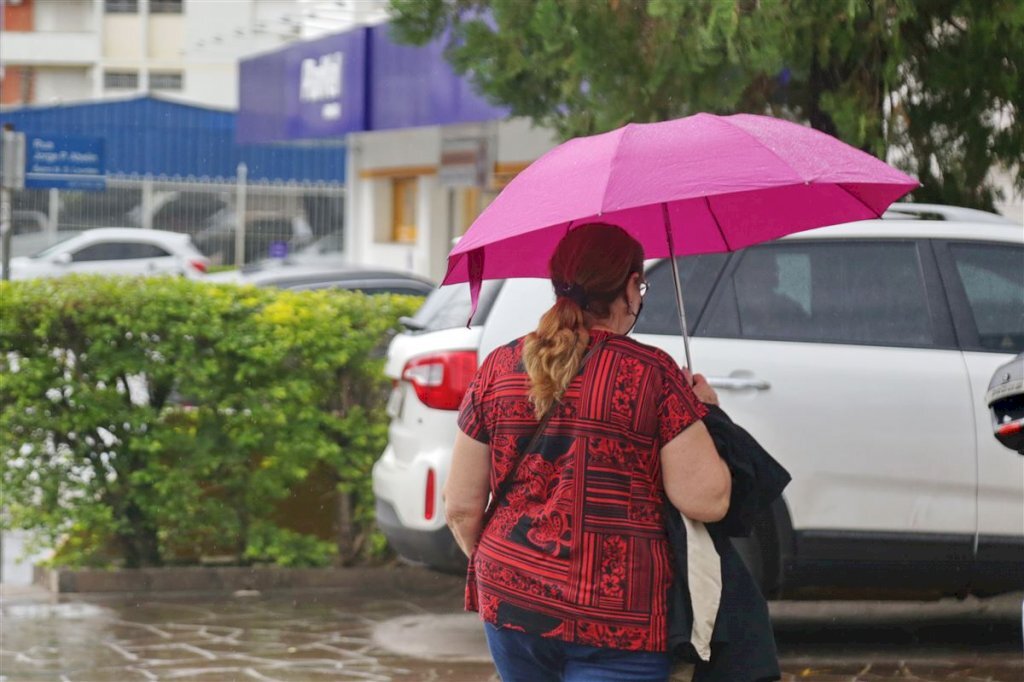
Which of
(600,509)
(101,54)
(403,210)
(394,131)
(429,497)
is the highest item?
(101,54)

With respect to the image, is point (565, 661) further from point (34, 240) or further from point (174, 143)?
point (34, 240)

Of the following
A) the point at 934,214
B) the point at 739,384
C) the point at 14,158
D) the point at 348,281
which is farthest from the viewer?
the point at 14,158

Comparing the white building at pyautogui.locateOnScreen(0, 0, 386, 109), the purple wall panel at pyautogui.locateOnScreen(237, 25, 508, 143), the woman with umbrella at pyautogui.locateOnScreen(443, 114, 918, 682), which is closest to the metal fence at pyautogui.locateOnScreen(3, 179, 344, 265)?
the purple wall panel at pyautogui.locateOnScreen(237, 25, 508, 143)

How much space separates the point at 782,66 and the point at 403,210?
18.4 m

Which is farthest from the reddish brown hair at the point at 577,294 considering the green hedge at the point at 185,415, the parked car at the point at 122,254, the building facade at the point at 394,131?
the parked car at the point at 122,254

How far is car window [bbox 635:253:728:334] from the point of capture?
244 inches

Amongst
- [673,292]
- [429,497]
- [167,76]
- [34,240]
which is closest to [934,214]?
[673,292]

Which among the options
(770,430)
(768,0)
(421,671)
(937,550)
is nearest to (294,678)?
(421,671)

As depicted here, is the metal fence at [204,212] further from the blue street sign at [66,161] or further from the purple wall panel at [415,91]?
the purple wall panel at [415,91]

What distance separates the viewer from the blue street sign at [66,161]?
18.7 m

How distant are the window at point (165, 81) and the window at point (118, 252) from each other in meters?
26.0

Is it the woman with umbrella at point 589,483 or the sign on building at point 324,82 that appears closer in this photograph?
the woman with umbrella at point 589,483

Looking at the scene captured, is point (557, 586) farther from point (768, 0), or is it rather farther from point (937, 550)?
point (768, 0)

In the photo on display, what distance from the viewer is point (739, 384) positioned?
6070 millimetres
